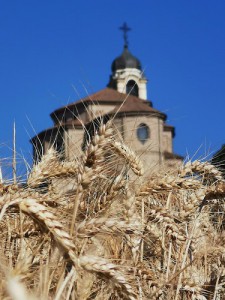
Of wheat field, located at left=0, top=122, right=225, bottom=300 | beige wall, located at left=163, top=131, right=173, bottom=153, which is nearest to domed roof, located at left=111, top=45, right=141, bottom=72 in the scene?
beige wall, located at left=163, top=131, right=173, bottom=153

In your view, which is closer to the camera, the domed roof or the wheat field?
the wheat field

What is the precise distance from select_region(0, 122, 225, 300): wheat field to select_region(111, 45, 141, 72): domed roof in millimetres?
87192

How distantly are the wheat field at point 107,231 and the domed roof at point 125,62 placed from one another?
286ft

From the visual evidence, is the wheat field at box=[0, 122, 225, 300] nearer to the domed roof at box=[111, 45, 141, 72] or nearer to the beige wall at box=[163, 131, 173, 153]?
the beige wall at box=[163, 131, 173, 153]

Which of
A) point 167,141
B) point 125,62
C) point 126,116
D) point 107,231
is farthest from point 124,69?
Result: point 107,231

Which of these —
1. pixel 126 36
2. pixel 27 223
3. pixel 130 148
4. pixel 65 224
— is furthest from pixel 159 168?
pixel 126 36

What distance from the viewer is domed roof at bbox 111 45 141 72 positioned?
3580 inches

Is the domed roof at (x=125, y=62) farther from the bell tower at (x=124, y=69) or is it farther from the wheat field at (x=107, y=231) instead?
the wheat field at (x=107, y=231)

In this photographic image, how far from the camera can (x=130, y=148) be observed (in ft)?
12.3

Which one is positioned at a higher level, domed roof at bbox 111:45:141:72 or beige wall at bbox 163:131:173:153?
domed roof at bbox 111:45:141:72

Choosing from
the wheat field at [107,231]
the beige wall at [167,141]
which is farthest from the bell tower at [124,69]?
the wheat field at [107,231]

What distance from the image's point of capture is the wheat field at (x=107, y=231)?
6.80 feet

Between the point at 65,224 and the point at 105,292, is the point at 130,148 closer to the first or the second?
the point at 105,292

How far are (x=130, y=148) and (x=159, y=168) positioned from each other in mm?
186
